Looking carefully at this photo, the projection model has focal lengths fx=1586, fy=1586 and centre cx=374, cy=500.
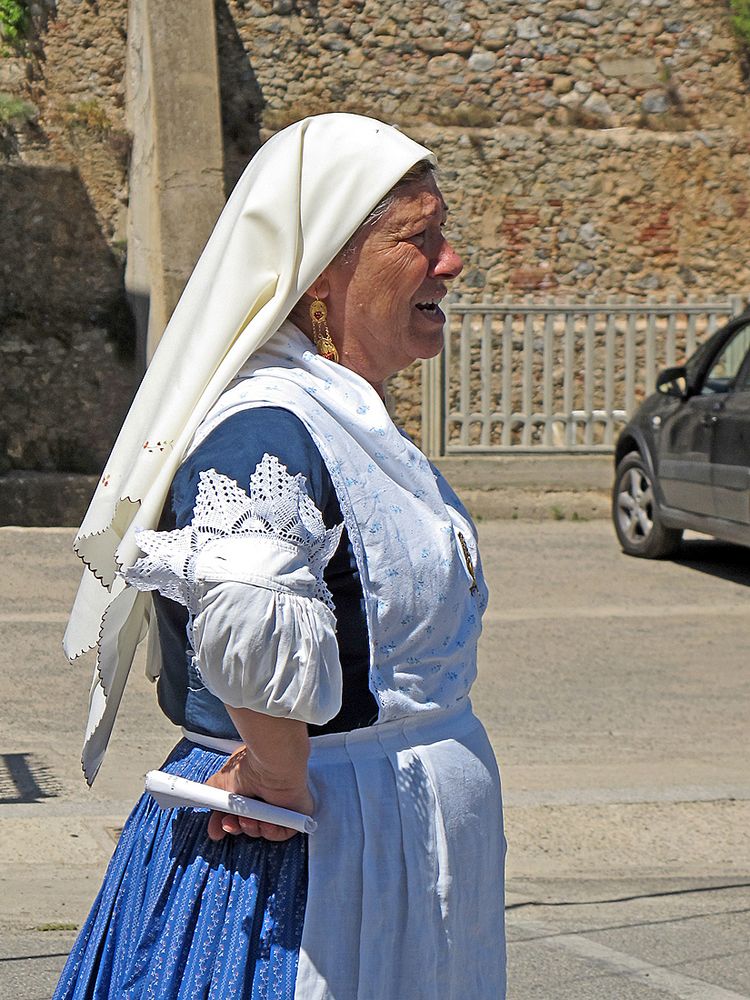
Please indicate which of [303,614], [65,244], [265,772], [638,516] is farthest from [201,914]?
[65,244]

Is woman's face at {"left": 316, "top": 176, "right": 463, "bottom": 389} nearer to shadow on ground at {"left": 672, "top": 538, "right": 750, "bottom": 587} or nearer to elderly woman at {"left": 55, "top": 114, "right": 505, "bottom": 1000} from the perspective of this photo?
elderly woman at {"left": 55, "top": 114, "right": 505, "bottom": 1000}

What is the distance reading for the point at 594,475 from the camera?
45.5 ft

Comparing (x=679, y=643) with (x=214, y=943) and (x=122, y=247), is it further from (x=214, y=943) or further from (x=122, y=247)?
(x=122, y=247)

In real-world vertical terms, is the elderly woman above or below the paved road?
above

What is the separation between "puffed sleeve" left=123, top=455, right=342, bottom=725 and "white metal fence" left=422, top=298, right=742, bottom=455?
11730 millimetres

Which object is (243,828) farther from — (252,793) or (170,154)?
(170,154)

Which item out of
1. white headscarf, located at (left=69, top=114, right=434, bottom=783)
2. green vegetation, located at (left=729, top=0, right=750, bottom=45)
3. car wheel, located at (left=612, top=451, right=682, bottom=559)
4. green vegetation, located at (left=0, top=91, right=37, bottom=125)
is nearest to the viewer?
white headscarf, located at (left=69, top=114, right=434, bottom=783)

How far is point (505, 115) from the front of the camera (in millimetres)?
17406

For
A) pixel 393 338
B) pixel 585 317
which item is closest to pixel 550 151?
pixel 585 317

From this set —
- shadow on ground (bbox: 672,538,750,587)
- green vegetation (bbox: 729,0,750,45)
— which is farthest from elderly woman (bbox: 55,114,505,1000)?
green vegetation (bbox: 729,0,750,45)

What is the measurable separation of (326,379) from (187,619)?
408 millimetres

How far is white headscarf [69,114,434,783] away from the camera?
2299 mm

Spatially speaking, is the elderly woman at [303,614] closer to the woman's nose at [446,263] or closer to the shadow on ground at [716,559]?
the woman's nose at [446,263]

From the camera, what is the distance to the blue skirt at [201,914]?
2.19 m
